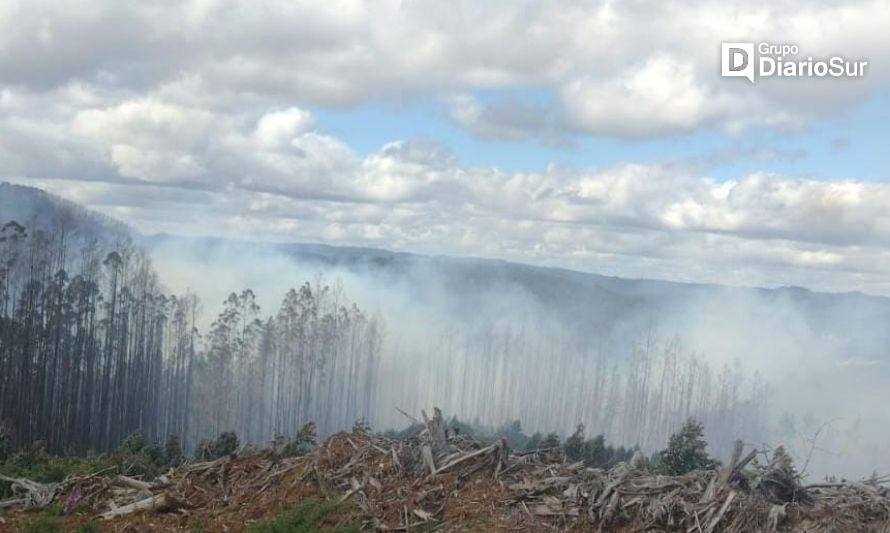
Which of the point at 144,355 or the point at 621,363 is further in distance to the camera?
the point at 621,363

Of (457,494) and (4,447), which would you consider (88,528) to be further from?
(4,447)

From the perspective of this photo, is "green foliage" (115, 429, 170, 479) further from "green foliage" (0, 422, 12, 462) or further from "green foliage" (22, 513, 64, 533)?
"green foliage" (22, 513, 64, 533)

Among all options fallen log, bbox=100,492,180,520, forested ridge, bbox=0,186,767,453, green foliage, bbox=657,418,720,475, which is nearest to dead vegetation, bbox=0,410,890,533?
fallen log, bbox=100,492,180,520

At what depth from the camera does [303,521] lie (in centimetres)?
1080

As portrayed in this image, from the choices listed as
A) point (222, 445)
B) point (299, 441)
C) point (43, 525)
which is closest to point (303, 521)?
point (43, 525)

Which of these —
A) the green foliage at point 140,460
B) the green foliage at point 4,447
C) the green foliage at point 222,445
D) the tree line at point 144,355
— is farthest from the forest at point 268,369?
the green foliage at point 222,445

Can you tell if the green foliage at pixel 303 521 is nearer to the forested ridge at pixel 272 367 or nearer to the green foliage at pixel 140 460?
the green foliage at pixel 140 460

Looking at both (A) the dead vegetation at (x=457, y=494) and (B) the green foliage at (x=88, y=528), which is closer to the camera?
(A) the dead vegetation at (x=457, y=494)

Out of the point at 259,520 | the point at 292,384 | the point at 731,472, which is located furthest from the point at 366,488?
the point at 292,384

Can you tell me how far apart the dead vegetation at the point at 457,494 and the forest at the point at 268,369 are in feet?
71.0

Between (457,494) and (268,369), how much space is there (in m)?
70.1

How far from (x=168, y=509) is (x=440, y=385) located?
291 ft

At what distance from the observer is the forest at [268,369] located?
57469 millimetres

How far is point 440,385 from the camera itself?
100250 mm
